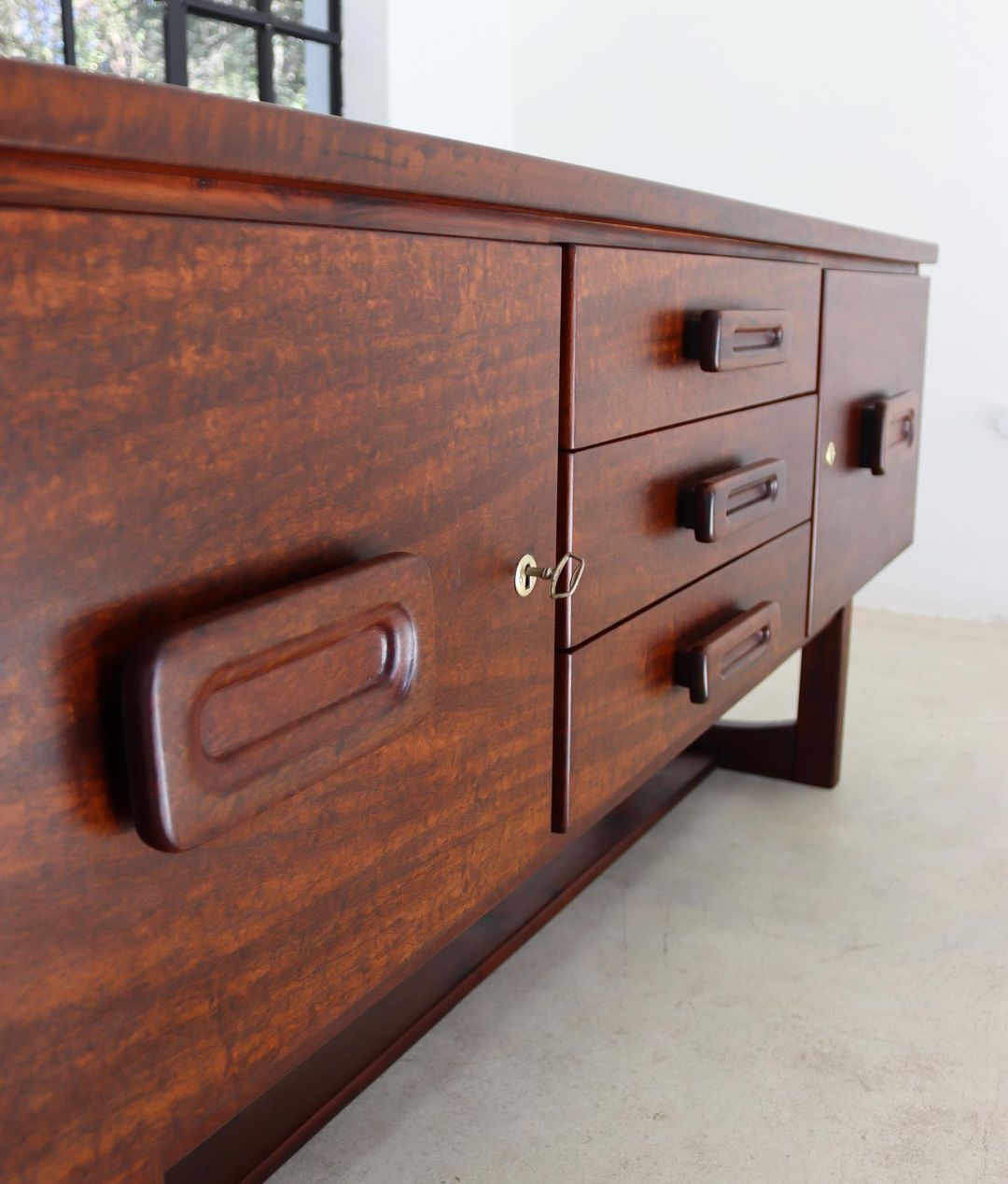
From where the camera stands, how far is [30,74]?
38 centimetres

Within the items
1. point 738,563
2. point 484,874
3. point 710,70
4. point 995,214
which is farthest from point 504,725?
point 710,70

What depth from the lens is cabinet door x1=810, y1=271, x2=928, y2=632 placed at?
129cm

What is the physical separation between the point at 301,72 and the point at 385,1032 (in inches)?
110

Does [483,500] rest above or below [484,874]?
above

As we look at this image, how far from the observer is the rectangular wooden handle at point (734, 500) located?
92 cm

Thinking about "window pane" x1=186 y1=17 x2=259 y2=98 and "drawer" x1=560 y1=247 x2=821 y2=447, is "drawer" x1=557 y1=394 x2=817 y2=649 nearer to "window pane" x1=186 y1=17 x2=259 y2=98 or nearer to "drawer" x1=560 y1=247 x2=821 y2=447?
"drawer" x1=560 y1=247 x2=821 y2=447

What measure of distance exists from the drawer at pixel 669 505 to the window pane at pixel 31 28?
2043 mm

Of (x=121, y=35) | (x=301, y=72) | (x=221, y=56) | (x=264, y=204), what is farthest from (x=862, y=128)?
(x=264, y=204)

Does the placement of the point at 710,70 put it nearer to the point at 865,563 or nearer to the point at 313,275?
the point at 865,563

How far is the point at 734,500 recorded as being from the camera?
0.99m

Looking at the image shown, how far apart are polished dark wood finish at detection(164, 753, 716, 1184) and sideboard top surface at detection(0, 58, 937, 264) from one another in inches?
28.3

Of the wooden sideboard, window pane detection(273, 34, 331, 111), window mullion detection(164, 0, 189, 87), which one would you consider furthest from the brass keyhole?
window pane detection(273, 34, 331, 111)

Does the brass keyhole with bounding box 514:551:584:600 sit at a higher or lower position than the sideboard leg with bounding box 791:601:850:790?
higher

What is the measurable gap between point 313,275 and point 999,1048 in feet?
3.47
